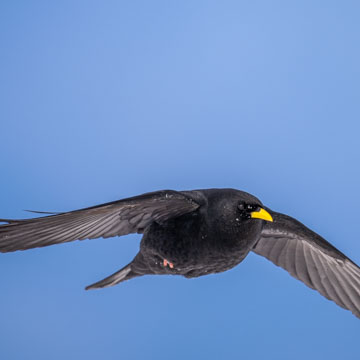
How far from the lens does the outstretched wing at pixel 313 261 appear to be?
3062 millimetres

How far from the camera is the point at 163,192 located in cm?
250

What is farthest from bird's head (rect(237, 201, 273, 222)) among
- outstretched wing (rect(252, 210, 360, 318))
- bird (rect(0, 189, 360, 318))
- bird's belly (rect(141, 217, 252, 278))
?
outstretched wing (rect(252, 210, 360, 318))

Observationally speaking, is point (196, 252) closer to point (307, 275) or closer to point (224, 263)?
point (224, 263)

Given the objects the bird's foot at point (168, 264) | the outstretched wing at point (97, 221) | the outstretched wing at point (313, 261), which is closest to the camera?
the outstretched wing at point (97, 221)

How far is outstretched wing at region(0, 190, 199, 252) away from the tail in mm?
261

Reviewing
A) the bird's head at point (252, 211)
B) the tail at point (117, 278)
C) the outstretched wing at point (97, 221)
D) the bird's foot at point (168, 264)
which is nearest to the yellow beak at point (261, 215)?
the bird's head at point (252, 211)

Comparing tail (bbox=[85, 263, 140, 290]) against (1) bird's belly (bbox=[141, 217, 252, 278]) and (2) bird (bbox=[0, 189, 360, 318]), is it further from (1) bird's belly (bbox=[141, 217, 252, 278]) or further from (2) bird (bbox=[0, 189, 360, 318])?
(1) bird's belly (bbox=[141, 217, 252, 278])

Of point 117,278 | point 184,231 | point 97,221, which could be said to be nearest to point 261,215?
point 184,231

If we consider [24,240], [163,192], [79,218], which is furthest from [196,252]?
[24,240]

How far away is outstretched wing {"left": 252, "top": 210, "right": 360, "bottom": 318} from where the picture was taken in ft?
10.0

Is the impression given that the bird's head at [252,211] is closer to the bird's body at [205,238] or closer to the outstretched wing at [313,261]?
the bird's body at [205,238]

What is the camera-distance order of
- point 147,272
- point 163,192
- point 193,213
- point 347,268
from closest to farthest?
point 163,192
point 193,213
point 147,272
point 347,268

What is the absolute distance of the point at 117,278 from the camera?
10.2 feet

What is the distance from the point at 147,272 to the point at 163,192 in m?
0.59
